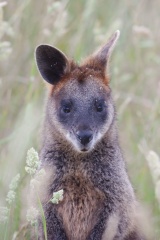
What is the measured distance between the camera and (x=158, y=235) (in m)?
7.37

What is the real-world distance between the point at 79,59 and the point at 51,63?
1488mm

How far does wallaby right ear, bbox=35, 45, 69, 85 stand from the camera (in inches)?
273

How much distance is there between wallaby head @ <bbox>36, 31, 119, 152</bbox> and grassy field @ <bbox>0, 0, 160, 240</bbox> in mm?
325

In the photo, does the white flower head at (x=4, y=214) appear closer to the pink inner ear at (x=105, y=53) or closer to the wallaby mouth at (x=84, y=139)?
the wallaby mouth at (x=84, y=139)

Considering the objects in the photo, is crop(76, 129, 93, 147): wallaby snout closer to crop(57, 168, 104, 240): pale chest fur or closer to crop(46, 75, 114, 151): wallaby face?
crop(46, 75, 114, 151): wallaby face

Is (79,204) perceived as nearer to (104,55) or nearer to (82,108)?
(82,108)

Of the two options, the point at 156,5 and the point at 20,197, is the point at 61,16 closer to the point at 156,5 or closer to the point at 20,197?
the point at 20,197

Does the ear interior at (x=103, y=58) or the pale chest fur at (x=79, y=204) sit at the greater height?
the ear interior at (x=103, y=58)

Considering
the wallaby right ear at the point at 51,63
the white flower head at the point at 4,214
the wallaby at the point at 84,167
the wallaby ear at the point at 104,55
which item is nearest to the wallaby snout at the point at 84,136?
the wallaby at the point at 84,167

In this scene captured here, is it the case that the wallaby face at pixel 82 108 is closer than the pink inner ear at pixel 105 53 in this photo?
Yes

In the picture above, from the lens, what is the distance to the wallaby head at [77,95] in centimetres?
670

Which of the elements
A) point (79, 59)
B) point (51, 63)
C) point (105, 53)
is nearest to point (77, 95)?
point (51, 63)

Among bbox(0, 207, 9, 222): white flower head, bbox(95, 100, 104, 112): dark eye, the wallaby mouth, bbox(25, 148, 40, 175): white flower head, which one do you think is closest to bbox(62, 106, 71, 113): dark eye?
bbox(95, 100, 104, 112): dark eye

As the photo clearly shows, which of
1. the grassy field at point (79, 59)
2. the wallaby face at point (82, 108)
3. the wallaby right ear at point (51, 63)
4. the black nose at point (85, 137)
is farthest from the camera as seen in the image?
the grassy field at point (79, 59)
